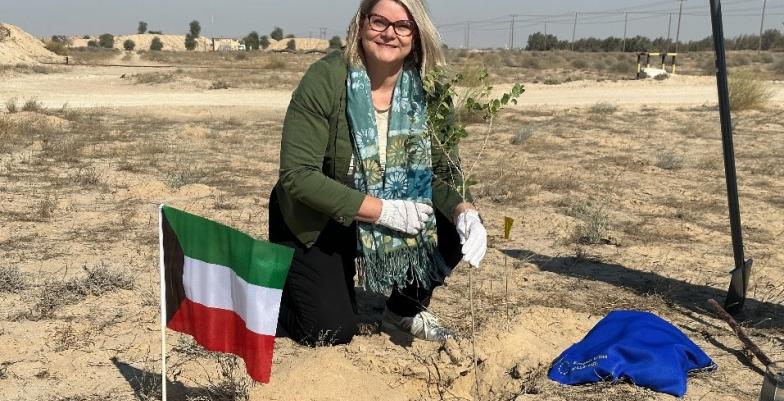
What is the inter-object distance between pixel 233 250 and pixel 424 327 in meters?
1.37

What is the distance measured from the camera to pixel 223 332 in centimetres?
255

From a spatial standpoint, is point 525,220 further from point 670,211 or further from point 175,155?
point 175,155

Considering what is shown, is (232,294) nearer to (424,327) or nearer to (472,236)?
(472,236)

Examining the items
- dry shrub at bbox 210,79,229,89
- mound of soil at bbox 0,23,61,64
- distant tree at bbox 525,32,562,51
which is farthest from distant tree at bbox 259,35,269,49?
dry shrub at bbox 210,79,229,89

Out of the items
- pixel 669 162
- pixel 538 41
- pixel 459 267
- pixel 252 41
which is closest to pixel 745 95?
pixel 669 162

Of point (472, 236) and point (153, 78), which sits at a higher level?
point (153, 78)

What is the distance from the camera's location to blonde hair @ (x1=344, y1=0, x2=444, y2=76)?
297cm

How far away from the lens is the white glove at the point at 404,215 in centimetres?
306

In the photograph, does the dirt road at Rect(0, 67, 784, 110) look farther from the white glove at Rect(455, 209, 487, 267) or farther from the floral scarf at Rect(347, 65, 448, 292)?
the white glove at Rect(455, 209, 487, 267)

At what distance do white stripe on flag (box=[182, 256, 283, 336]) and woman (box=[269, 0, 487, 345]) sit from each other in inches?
23.1

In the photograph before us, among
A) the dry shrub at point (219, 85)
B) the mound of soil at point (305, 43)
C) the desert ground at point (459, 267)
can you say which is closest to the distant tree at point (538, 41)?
the mound of soil at point (305, 43)

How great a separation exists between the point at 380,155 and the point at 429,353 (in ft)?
3.04

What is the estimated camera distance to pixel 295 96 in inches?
118

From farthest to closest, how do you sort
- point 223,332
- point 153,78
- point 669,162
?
point 153,78
point 669,162
point 223,332
